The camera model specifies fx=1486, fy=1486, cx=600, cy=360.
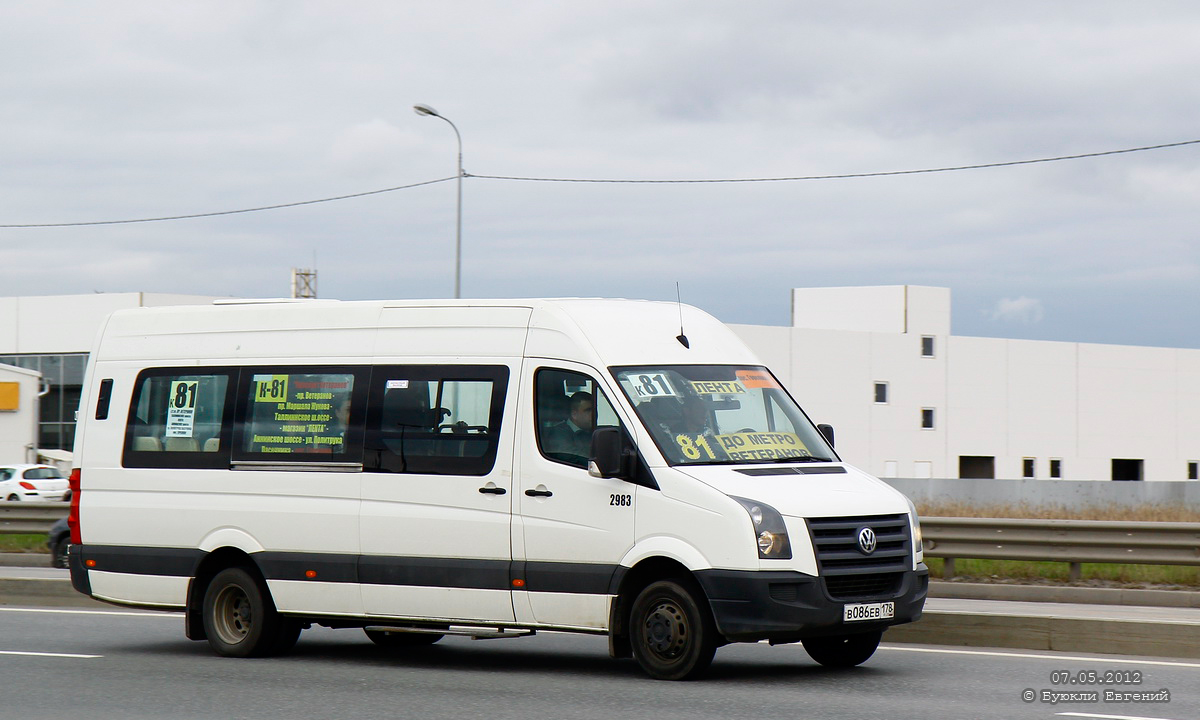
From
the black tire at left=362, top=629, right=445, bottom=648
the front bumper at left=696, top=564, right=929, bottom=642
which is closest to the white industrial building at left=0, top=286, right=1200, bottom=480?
the black tire at left=362, top=629, right=445, bottom=648

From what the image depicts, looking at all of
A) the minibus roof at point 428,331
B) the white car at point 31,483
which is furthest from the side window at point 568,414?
the white car at point 31,483

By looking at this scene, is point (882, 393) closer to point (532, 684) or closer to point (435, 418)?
point (435, 418)

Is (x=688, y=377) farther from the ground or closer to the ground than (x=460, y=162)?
closer to the ground

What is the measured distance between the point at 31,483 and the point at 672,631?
36975mm

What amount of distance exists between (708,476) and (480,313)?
2.32 meters

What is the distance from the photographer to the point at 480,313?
1088 cm

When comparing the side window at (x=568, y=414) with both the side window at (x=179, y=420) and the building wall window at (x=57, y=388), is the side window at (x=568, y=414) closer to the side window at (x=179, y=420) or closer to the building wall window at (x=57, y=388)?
the side window at (x=179, y=420)

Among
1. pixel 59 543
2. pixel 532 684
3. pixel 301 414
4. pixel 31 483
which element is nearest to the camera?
pixel 532 684

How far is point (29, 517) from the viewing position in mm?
22531

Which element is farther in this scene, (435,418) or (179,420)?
(179,420)

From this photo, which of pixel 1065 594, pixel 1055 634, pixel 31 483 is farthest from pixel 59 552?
pixel 31 483

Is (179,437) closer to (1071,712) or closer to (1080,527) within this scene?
(1071,712)

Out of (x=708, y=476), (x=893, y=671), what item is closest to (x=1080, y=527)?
(x=893, y=671)

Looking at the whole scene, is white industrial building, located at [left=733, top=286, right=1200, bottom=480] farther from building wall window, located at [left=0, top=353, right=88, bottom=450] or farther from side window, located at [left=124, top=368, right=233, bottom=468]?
side window, located at [left=124, top=368, right=233, bottom=468]
